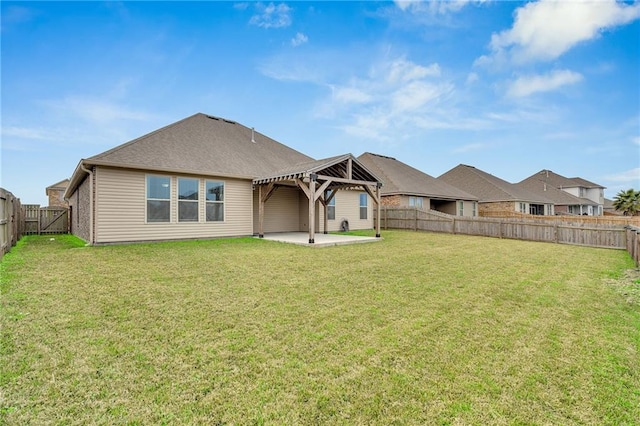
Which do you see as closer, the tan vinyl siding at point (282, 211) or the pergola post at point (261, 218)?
the pergola post at point (261, 218)

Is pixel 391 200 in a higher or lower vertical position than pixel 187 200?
higher

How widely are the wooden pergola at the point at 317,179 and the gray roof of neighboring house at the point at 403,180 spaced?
8756 mm

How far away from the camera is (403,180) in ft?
77.0

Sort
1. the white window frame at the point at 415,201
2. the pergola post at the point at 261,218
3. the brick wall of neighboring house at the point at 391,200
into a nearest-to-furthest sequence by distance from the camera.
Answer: the pergola post at the point at 261,218, the brick wall of neighboring house at the point at 391,200, the white window frame at the point at 415,201

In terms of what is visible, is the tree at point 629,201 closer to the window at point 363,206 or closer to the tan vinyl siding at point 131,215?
the window at point 363,206

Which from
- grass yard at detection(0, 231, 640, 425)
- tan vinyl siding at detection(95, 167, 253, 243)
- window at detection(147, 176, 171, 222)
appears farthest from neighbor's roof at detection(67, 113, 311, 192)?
grass yard at detection(0, 231, 640, 425)

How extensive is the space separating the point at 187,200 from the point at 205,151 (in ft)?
8.94

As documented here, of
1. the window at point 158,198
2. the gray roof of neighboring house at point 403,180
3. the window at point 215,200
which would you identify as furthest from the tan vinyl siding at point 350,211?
the window at point 158,198

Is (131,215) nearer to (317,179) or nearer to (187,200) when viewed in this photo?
(187,200)

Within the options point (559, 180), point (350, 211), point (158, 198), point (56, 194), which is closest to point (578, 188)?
point (559, 180)

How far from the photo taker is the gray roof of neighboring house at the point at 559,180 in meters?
42.5

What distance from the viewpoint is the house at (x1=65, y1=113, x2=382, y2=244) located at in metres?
10.0

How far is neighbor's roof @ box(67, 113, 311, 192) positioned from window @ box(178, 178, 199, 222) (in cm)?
62

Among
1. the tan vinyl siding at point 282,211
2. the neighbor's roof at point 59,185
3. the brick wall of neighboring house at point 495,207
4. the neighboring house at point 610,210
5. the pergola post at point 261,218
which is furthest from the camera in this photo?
the neighboring house at point 610,210
